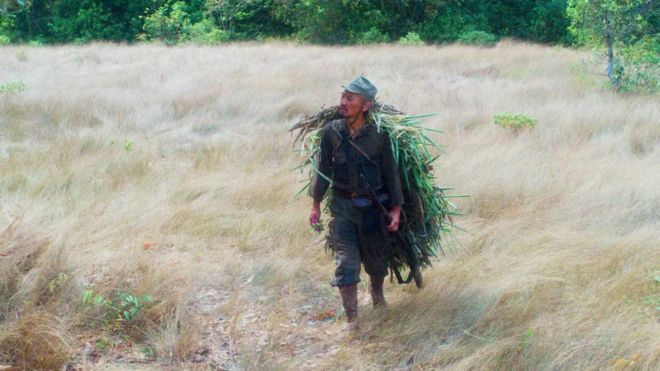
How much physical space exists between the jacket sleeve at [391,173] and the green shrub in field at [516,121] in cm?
479

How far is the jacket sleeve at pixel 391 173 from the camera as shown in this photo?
4199 millimetres

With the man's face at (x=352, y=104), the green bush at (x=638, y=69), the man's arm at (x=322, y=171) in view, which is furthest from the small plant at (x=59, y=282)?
the green bush at (x=638, y=69)

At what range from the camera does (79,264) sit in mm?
4820

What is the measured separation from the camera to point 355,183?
4203mm

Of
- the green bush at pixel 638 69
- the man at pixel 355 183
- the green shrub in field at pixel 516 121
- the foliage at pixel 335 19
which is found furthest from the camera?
the foliage at pixel 335 19

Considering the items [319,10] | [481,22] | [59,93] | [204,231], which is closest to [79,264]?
[204,231]

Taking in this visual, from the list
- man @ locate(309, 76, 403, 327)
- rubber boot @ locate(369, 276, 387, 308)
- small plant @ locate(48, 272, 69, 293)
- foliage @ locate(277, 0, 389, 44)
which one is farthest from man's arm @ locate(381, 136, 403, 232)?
foliage @ locate(277, 0, 389, 44)

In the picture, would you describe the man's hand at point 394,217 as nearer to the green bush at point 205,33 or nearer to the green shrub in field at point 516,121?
the green shrub in field at point 516,121

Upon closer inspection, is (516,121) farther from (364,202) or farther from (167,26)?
(167,26)

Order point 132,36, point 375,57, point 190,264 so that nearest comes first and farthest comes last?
point 190,264
point 375,57
point 132,36

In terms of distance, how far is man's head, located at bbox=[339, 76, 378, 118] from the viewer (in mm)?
4121

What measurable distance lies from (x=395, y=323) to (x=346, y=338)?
31 cm

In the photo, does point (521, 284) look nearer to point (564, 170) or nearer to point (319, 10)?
point (564, 170)

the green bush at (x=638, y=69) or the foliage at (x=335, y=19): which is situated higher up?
the green bush at (x=638, y=69)
